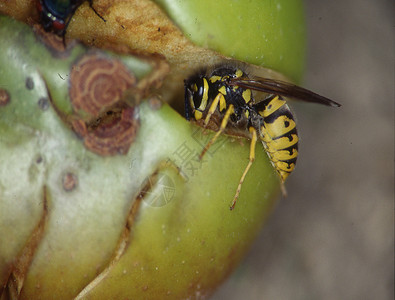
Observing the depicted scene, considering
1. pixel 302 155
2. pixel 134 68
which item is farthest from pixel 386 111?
pixel 134 68

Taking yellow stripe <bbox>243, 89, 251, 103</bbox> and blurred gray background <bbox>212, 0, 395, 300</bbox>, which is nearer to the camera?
yellow stripe <bbox>243, 89, 251, 103</bbox>

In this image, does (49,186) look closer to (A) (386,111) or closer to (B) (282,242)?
(B) (282,242)

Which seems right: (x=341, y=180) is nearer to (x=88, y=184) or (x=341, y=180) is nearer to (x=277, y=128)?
(x=277, y=128)

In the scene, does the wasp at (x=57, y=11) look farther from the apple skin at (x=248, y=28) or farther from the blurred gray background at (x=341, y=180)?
the blurred gray background at (x=341, y=180)

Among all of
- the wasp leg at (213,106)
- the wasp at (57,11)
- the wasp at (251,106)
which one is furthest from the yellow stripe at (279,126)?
the wasp at (57,11)

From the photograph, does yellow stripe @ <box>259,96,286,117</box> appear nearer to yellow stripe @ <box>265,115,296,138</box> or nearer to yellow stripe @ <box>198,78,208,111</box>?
yellow stripe @ <box>265,115,296,138</box>

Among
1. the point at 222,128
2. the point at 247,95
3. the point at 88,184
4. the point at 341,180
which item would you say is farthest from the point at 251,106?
the point at 341,180

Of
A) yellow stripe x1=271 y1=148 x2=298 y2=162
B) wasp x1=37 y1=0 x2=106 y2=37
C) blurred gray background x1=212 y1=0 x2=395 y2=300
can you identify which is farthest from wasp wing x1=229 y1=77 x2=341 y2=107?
blurred gray background x1=212 y1=0 x2=395 y2=300
